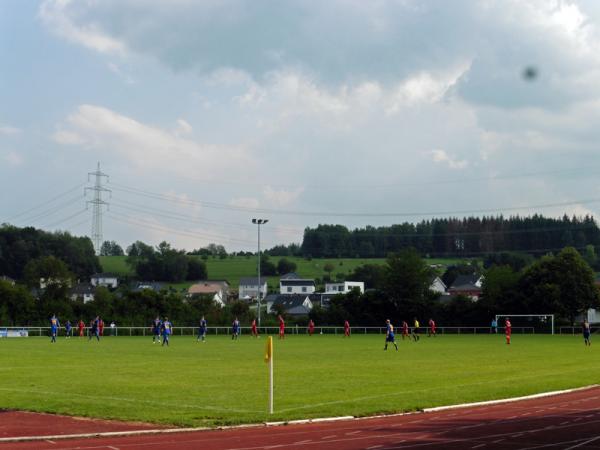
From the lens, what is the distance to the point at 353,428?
15664 millimetres

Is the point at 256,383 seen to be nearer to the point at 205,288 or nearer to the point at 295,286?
the point at 205,288

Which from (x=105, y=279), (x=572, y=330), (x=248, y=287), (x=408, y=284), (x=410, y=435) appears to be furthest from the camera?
(x=248, y=287)

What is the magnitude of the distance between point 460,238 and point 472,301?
109 metres

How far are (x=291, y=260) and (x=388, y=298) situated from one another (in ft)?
342

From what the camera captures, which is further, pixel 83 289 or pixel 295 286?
pixel 295 286

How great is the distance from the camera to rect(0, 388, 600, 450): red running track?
13.7 meters

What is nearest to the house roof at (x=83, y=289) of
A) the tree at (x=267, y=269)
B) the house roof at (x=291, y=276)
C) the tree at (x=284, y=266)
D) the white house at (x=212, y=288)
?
the white house at (x=212, y=288)

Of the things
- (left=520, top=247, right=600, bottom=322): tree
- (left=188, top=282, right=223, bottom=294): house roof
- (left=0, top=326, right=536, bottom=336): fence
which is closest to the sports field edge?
(left=0, top=326, right=536, bottom=336): fence

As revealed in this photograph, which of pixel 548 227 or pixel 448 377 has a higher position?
pixel 548 227

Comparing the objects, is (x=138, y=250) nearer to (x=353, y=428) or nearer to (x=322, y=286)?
(x=322, y=286)

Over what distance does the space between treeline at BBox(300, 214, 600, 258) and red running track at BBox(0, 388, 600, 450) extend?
16002 cm

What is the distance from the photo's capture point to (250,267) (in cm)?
18912

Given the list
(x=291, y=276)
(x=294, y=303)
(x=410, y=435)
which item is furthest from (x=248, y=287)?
(x=410, y=435)

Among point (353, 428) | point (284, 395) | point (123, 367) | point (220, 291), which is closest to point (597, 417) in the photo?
point (353, 428)
